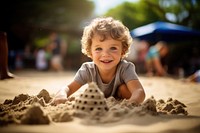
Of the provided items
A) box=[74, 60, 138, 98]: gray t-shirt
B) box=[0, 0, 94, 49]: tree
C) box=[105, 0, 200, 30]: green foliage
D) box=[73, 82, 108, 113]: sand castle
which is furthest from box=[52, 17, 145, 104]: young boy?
box=[105, 0, 200, 30]: green foliage

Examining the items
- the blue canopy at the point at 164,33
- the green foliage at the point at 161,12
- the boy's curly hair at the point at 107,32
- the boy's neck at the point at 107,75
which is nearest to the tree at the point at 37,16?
the green foliage at the point at 161,12

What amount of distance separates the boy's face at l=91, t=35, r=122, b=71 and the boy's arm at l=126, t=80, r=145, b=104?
29 centimetres

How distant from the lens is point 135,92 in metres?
3.27

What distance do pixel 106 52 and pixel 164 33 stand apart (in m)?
11.9

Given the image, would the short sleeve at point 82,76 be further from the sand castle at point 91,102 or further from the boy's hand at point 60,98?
the sand castle at point 91,102

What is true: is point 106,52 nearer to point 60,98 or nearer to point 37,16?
point 60,98

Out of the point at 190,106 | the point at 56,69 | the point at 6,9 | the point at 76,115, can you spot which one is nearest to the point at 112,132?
the point at 76,115

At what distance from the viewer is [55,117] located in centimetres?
232

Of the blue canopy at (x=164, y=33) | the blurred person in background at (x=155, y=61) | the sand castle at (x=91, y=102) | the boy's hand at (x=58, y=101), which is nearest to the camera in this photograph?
the sand castle at (x=91, y=102)

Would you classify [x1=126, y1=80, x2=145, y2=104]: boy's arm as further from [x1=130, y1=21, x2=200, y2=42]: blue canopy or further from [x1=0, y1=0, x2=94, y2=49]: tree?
[x1=0, y1=0, x2=94, y2=49]: tree

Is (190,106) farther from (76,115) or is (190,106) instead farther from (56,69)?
(56,69)

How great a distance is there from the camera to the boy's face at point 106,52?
3.37 m

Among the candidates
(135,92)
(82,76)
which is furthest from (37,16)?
(135,92)

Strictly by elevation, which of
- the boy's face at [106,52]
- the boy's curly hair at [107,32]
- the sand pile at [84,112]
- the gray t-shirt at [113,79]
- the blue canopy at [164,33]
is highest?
the blue canopy at [164,33]
